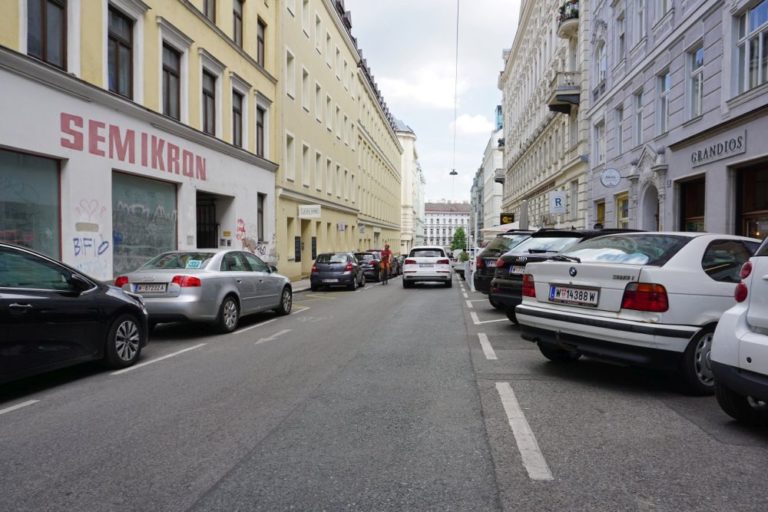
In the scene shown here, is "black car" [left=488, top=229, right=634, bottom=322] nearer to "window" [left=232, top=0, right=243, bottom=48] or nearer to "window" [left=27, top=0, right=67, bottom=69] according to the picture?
"window" [left=27, top=0, right=67, bottom=69]

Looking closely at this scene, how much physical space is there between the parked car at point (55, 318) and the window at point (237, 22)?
16157mm

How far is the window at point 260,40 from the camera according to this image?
22.7 metres

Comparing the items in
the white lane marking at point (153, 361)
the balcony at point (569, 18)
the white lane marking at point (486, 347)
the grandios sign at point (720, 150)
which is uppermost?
the balcony at point (569, 18)

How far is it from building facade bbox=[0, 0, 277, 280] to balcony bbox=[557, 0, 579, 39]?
47.0ft

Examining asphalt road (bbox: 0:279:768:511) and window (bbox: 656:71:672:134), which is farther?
window (bbox: 656:71:672:134)

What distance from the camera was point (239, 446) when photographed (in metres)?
3.92

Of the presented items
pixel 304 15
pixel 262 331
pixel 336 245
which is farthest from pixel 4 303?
pixel 336 245

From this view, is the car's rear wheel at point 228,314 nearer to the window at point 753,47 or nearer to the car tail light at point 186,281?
the car tail light at point 186,281

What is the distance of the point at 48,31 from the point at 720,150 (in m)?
14.8

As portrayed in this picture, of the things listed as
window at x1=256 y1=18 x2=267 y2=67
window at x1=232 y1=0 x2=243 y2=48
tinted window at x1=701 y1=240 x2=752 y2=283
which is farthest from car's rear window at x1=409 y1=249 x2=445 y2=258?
tinted window at x1=701 y1=240 x2=752 y2=283

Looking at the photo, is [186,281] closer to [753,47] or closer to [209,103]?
[209,103]

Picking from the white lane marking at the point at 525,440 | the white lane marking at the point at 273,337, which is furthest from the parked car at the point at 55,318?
the white lane marking at the point at 525,440

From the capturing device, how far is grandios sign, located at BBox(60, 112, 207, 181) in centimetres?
1181

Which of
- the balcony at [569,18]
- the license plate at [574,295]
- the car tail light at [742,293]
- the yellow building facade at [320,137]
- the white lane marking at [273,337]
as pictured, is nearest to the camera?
the car tail light at [742,293]
